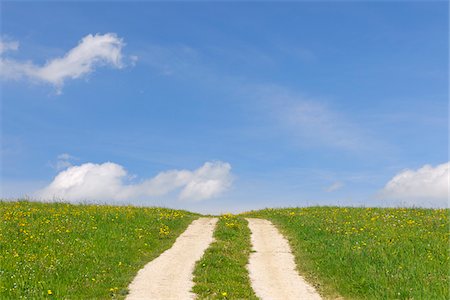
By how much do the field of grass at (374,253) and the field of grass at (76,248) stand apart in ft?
24.0

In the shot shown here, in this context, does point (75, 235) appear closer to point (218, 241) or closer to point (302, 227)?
point (218, 241)

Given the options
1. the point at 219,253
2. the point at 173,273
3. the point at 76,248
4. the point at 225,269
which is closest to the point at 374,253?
the point at 225,269

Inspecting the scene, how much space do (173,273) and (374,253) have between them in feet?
27.9

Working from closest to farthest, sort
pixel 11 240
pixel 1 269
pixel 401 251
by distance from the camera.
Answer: pixel 1 269 → pixel 401 251 → pixel 11 240

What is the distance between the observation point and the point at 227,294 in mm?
14852

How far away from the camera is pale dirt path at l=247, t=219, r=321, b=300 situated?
15.9 m

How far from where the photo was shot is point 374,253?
766 inches

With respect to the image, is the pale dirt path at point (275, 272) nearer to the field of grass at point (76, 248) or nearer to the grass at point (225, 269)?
the grass at point (225, 269)

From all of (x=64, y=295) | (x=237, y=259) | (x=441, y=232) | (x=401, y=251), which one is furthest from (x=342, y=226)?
(x=64, y=295)

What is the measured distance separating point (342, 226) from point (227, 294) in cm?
1375

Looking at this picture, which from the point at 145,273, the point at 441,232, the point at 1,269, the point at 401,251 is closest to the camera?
the point at 1,269

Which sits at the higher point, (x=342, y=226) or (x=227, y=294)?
(x=342, y=226)

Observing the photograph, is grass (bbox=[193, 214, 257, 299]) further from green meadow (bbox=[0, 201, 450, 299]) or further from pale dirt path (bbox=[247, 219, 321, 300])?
pale dirt path (bbox=[247, 219, 321, 300])

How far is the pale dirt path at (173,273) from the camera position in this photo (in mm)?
15252
